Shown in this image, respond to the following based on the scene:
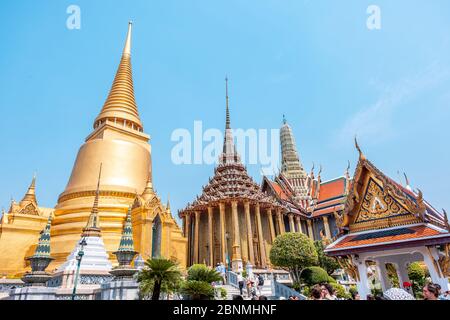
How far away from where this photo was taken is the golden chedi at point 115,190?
17.9 metres

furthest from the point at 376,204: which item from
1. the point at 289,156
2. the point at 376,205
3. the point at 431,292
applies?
the point at 289,156

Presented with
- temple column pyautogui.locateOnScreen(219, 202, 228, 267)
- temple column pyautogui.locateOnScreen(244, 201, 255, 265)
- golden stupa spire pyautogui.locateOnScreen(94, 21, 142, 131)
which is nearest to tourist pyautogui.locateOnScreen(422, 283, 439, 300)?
temple column pyautogui.locateOnScreen(219, 202, 228, 267)

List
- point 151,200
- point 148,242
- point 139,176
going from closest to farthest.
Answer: point 148,242 → point 151,200 → point 139,176

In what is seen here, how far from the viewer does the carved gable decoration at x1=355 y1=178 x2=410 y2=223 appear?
334 inches

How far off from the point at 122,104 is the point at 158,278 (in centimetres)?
2130

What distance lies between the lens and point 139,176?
2273 centimetres

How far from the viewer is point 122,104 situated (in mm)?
26875

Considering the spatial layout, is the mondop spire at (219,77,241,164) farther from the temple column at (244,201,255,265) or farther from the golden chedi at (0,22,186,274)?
the golden chedi at (0,22,186,274)

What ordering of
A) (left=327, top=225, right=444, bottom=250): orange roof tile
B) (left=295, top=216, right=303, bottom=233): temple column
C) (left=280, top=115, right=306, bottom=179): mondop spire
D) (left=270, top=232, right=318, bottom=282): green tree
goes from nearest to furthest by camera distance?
(left=327, top=225, right=444, bottom=250): orange roof tile < (left=270, top=232, right=318, bottom=282): green tree < (left=295, top=216, right=303, bottom=233): temple column < (left=280, top=115, right=306, bottom=179): mondop spire

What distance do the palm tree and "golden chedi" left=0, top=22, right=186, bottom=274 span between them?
26.2ft

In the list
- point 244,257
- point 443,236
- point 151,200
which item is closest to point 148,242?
point 151,200

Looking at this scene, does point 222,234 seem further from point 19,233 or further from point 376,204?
point 376,204
